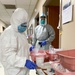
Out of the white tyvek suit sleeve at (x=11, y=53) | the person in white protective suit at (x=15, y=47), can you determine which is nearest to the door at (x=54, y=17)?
the person in white protective suit at (x=15, y=47)

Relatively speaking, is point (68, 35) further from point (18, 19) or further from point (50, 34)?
point (50, 34)

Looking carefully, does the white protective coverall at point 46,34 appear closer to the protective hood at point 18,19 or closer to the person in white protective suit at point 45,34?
the person in white protective suit at point 45,34

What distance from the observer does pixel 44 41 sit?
9.95 ft

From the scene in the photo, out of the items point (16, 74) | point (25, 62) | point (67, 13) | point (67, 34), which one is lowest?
point (16, 74)

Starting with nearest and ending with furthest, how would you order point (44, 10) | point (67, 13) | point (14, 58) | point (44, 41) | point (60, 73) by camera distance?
1. point (60, 73)
2. point (14, 58)
3. point (67, 13)
4. point (44, 41)
5. point (44, 10)

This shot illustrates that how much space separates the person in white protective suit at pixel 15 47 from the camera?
63.6 inches

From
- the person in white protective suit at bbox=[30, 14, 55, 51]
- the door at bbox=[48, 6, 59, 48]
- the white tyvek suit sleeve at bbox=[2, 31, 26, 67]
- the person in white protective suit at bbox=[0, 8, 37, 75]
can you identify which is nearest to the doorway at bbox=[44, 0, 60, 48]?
the door at bbox=[48, 6, 59, 48]

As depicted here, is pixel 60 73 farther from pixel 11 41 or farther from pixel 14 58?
pixel 11 41

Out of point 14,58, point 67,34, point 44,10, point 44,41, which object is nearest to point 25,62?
point 14,58

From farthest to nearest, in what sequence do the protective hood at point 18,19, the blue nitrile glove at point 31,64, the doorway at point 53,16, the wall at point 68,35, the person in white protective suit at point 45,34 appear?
the doorway at point 53,16, the person in white protective suit at point 45,34, the wall at point 68,35, the protective hood at point 18,19, the blue nitrile glove at point 31,64

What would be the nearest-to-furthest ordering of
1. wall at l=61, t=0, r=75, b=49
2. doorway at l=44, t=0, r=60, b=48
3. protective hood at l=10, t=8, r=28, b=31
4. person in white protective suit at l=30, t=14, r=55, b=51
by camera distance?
protective hood at l=10, t=8, r=28, b=31 < wall at l=61, t=0, r=75, b=49 < person in white protective suit at l=30, t=14, r=55, b=51 < doorway at l=44, t=0, r=60, b=48

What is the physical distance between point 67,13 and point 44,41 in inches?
41.6

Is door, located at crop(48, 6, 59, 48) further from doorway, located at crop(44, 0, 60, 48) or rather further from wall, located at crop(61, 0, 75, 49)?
wall, located at crop(61, 0, 75, 49)

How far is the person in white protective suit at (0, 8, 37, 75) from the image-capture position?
1.61 metres
